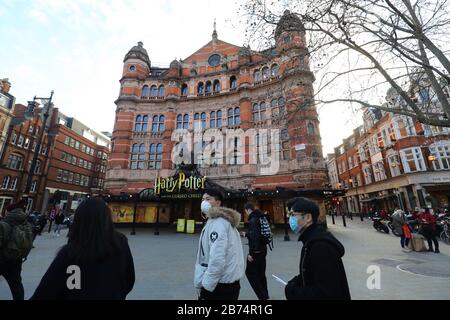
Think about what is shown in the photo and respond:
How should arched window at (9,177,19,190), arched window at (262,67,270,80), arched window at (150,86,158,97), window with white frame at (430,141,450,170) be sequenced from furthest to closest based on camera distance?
Result: 1. arched window at (9,177,19,190)
2. arched window at (150,86,158,97)
3. window with white frame at (430,141,450,170)
4. arched window at (262,67,270,80)

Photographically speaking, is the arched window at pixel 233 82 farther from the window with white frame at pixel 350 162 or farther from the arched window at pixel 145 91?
the window with white frame at pixel 350 162

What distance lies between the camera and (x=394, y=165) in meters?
26.0

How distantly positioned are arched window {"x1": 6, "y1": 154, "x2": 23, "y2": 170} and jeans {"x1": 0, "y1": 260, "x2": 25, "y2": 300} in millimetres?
36358

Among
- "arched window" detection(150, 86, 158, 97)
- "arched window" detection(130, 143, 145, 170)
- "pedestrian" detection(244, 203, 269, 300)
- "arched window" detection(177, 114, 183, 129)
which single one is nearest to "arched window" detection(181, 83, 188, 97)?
"arched window" detection(150, 86, 158, 97)

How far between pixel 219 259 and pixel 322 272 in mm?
1215

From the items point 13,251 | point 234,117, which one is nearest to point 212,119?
point 234,117

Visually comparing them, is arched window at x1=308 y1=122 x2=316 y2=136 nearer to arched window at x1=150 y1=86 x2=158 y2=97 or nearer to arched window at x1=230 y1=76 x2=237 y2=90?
arched window at x1=230 y1=76 x2=237 y2=90

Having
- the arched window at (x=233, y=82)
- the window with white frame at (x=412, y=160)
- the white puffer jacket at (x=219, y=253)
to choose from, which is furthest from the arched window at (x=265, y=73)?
the white puffer jacket at (x=219, y=253)

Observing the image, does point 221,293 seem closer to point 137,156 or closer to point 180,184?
point 180,184

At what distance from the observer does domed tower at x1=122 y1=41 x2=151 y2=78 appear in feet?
85.9

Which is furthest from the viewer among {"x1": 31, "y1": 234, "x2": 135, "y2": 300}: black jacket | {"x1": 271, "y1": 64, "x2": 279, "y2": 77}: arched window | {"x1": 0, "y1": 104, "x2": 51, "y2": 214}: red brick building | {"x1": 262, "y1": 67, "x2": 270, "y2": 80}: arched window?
{"x1": 0, "y1": 104, "x2": 51, "y2": 214}: red brick building

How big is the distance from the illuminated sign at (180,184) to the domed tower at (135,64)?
1534 centimetres

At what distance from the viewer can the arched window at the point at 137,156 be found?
2361 centimetres
